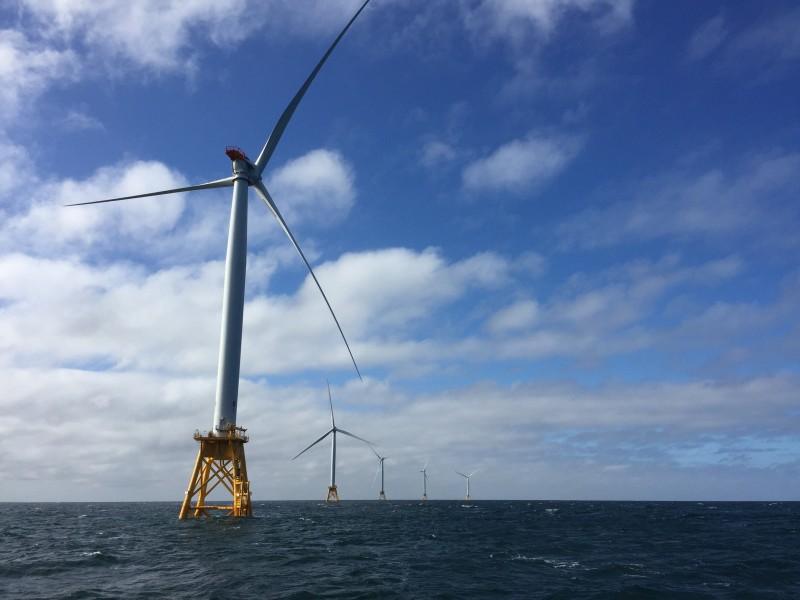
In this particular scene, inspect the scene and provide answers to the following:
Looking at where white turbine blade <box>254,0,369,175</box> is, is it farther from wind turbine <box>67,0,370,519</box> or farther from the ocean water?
the ocean water

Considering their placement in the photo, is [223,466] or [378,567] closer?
[378,567]

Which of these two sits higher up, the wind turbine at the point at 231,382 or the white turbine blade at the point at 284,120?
the white turbine blade at the point at 284,120

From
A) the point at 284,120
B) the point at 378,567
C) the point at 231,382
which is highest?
the point at 284,120

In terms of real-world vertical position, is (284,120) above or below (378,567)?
above

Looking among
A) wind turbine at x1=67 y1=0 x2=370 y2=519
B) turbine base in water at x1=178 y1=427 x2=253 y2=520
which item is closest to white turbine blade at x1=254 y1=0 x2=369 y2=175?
wind turbine at x1=67 y1=0 x2=370 y2=519

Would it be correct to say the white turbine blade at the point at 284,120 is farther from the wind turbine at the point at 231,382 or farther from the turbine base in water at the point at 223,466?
the turbine base in water at the point at 223,466

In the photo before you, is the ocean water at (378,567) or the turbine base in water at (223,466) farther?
the turbine base in water at (223,466)

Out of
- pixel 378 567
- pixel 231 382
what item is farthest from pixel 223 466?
pixel 378 567

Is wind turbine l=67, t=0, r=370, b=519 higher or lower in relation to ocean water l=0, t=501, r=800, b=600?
higher

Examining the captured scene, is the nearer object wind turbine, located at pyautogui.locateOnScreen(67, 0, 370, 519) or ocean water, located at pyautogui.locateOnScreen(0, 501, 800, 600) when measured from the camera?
ocean water, located at pyautogui.locateOnScreen(0, 501, 800, 600)

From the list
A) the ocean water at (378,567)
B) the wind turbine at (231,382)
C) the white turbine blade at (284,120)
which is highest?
the white turbine blade at (284,120)

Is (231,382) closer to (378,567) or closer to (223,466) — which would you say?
(223,466)

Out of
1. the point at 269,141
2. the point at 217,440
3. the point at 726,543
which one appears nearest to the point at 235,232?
the point at 269,141

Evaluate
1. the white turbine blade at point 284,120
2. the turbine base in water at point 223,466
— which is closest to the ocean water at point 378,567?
the turbine base in water at point 223,466
